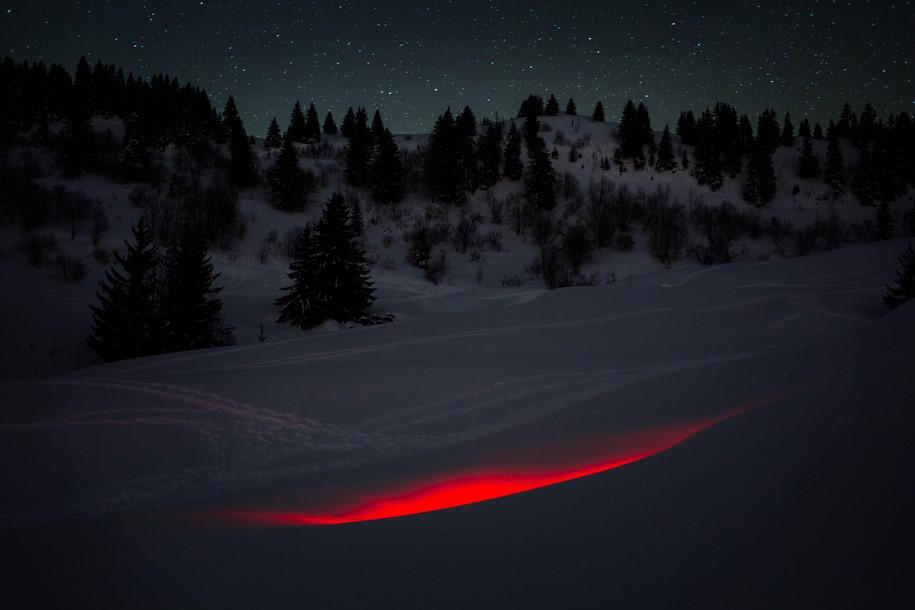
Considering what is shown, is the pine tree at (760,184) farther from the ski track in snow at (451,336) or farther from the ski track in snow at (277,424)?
the ski track in snow at (277,424)

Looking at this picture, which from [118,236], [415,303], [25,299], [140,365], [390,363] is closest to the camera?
[390,363]

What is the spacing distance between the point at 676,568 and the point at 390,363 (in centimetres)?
599

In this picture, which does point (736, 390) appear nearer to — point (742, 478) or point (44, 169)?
point (742, 478)

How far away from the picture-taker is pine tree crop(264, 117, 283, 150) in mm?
62069

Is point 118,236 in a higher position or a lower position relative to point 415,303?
higher

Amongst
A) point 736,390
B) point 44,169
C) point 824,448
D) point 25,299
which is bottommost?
point 736,390

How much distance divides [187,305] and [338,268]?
704 centimetres

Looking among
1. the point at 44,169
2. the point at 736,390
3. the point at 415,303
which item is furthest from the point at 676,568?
the point at 44,169

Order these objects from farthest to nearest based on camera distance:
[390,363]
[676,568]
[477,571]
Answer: [390,363]
[477,571]
[676,568]

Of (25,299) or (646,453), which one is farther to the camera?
(25,299)

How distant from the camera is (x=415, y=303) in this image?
2508 cm

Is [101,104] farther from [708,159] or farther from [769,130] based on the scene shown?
[769,130]

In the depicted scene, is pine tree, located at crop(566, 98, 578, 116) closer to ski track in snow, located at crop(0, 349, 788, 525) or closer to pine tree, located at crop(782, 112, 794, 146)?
pine tree, located at crop(782, 112, 794, 146)

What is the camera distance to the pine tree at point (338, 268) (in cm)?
2136
